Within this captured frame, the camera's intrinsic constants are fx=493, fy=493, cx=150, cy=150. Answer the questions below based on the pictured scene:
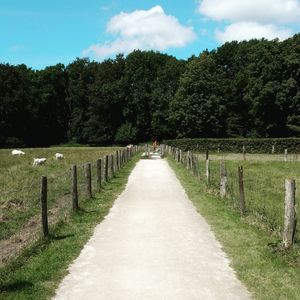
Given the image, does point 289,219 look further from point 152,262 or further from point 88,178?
point 88,178

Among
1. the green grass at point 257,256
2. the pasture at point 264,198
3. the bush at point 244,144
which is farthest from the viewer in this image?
the bush at point 244,144

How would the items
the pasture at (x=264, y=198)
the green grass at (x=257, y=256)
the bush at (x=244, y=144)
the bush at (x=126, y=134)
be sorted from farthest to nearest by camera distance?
the bush at (x=126, y=134) → the bush at (x=244, y=144) → the pasture at (x=264, y=198) → the green grass at (x=257, y=256)

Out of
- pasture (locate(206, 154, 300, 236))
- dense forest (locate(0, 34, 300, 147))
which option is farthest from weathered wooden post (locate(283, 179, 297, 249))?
dense forest (locate(0, 34, 300, 147))

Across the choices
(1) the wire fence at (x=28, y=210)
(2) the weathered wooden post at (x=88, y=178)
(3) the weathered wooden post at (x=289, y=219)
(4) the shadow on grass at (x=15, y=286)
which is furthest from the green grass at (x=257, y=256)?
(2) the weathered wooden post at (x=88, y=178)

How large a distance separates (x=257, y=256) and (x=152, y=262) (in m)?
2.07

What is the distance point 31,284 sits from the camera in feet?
24.7

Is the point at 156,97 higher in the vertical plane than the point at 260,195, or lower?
higher

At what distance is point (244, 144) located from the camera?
63.1 m

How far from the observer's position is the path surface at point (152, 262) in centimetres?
711

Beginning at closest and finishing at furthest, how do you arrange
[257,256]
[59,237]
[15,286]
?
1. [15,286]
2. [257,256]
3. [59,237]

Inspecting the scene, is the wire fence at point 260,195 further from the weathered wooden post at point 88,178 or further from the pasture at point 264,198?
the weathered wooden post at point 88,178

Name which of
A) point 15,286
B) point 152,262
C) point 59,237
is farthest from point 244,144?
point 15,286

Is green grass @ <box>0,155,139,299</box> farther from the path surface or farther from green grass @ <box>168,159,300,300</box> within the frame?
green grass @ <box>168,159,300,300</box>

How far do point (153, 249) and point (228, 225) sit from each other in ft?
10.7
